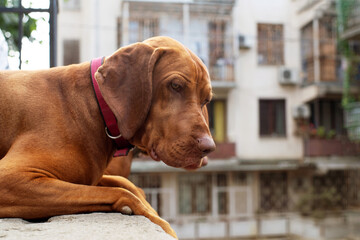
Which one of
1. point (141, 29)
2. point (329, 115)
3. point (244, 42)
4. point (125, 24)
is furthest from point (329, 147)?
point (125, 24)

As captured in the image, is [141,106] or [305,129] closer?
[141,106]

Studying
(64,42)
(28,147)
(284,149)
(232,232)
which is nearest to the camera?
(28,147)

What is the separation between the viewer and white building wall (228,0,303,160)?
2152cm

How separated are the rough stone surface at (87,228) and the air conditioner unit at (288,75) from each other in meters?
19.8

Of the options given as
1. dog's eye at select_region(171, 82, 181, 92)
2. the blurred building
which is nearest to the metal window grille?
dog's eye at select_region(171, 82, 181, 92)

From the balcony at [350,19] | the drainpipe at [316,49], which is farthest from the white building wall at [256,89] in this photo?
the balcony at [350,19]

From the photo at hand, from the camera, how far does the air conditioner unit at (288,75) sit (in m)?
21.2

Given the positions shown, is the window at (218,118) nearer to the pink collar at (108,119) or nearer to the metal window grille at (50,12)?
the metal window grille at (50,12)

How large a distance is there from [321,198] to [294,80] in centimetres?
513

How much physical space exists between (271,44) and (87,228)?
21035mm

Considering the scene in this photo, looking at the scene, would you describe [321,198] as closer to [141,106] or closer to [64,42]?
[64,42]

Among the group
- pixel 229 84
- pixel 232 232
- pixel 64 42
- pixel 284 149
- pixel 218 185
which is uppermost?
pixel 64 42

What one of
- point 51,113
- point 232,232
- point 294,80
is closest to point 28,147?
point 51,113

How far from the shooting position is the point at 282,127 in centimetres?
2208
